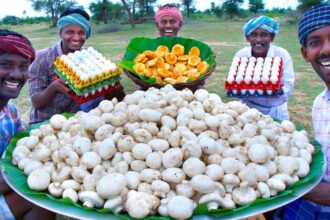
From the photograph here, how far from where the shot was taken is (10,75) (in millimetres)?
2484

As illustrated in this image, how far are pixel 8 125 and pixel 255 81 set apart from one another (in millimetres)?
1823

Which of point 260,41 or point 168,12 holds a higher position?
point 168,12

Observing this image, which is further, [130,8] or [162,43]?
[130,8]

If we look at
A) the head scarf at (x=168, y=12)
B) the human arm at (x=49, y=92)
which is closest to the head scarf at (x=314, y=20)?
the human arm at (x=49, y=92)

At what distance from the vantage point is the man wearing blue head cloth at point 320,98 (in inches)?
88.3

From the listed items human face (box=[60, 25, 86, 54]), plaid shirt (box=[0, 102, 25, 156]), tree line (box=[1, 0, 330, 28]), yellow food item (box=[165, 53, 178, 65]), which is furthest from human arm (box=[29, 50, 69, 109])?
tree line (box=[1, 0, 330, 28])

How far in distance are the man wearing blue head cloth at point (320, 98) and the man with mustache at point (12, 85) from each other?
Answer: 64.7 inches

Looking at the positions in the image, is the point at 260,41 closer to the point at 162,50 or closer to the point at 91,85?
the point at 162,50

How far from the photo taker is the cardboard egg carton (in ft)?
10.2

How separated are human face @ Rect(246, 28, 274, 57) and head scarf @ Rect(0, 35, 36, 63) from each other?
87.3 inches

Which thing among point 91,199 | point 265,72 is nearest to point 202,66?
point 265,72

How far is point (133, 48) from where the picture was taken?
3.51 meters

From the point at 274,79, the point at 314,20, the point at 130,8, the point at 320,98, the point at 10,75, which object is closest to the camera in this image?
the point at 314,20

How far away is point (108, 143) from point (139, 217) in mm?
434
